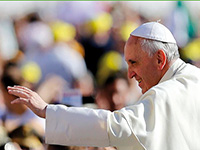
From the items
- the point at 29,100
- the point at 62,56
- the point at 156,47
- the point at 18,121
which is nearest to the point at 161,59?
the point at 156,47

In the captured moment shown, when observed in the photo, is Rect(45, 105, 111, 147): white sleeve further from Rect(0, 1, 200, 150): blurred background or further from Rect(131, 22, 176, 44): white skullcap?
Rect(0, 1, 200, 150): blurred background

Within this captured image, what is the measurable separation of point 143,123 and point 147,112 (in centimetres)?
8

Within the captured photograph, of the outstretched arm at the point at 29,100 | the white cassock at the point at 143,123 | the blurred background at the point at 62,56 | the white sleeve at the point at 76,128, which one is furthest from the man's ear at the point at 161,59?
the blurred background at the point at 62,56

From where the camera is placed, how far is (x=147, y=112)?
3053 mm

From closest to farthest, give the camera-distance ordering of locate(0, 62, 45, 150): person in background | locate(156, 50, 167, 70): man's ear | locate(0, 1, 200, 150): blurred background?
locate(156, 50, 167, 70): man's ear → locate(0, 62, 45, 150): person in background → locate(0, 1, 200, 150): blurred background

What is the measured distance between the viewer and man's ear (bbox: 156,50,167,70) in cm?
335

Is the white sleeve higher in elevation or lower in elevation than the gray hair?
lower

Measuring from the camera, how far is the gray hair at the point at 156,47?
3.37m

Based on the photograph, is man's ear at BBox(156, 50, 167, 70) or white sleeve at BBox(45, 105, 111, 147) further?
man's ear at BBox(156, 50, 167, 70)

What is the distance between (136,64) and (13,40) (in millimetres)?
2212

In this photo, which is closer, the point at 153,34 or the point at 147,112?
the point at 147,112

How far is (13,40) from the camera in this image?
526 centimetres

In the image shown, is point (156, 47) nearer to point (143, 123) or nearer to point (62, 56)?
point (143, 123)

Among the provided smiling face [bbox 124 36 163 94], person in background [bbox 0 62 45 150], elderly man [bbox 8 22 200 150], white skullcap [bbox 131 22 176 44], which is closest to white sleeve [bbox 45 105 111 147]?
elderly man [bbox 8 22 200 150]
